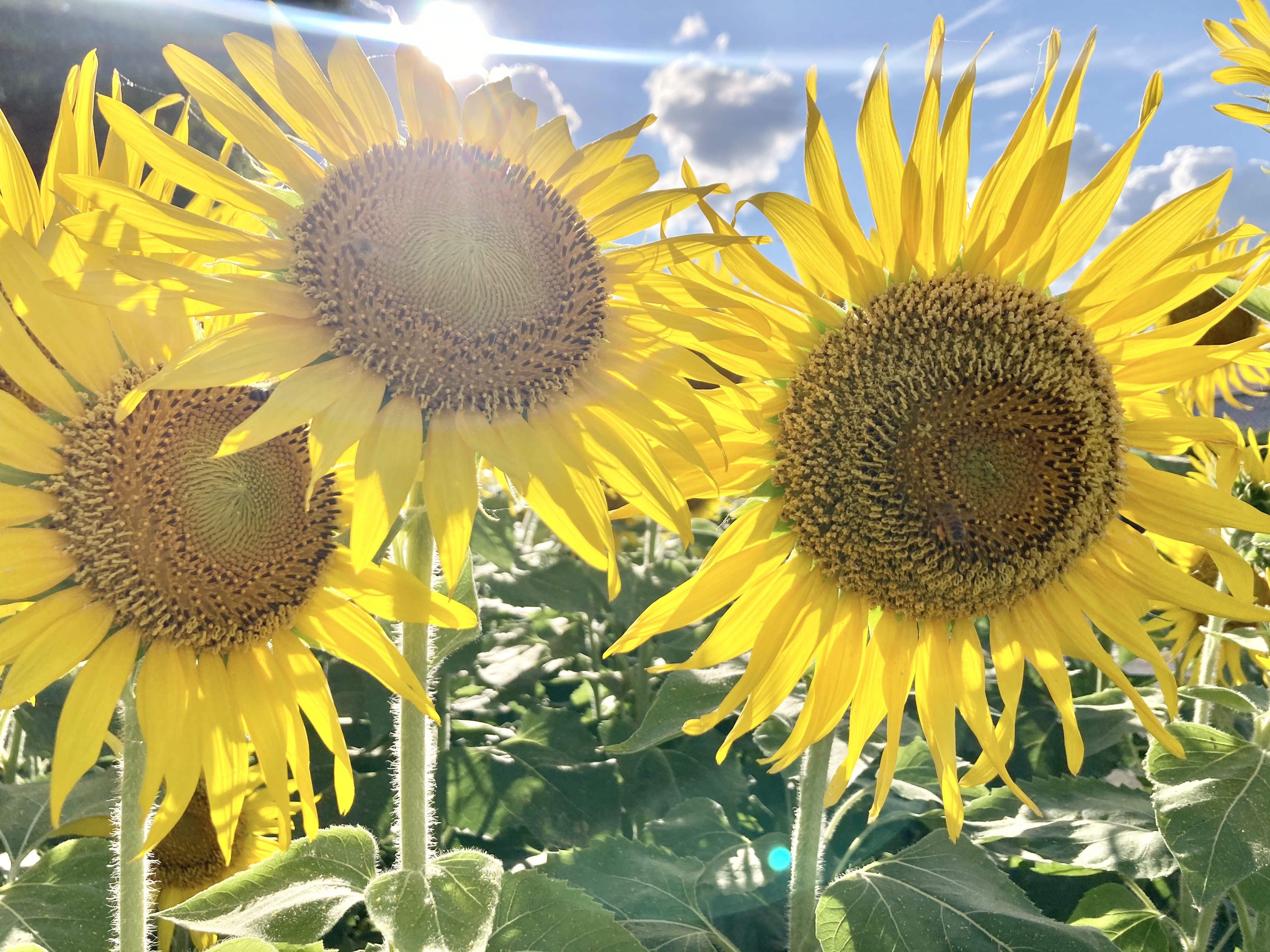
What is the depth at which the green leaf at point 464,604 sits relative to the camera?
140cm

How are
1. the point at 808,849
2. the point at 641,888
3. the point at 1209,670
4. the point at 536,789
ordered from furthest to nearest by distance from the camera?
1. the point at 1209,670
2. the point at 536,789
3. the point at 641,888
4. the point at 808,849

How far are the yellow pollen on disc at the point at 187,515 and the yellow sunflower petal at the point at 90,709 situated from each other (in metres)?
0.04

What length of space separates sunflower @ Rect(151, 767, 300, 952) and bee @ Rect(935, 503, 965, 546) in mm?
1384

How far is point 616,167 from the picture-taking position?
1349 mm

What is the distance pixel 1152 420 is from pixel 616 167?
111 cm

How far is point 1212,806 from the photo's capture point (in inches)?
72.9

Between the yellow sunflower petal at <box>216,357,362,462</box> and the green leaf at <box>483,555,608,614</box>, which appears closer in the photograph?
the yellow sunflower petal at <box>216,357,362,462</box>

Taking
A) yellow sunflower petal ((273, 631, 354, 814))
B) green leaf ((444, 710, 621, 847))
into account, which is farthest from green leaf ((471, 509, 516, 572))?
yellow sunflower petal ((273, 631, 354, 814))

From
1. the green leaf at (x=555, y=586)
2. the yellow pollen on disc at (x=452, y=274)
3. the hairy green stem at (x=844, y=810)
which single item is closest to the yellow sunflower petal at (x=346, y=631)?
the yellow pollen on disc at (x=452, y=274)

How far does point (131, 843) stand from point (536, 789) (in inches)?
48.1

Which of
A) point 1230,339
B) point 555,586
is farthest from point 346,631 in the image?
point 1230,339

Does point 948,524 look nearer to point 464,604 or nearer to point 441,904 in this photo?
point 464,604

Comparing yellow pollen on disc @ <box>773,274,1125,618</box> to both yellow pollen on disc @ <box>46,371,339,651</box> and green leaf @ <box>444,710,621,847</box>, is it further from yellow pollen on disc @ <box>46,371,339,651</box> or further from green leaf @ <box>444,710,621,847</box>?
green leaf @ <box>444,710,621,847</box>

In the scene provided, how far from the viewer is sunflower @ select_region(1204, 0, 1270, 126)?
7.70ft
